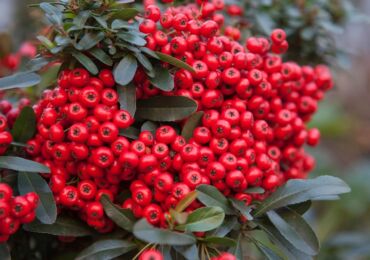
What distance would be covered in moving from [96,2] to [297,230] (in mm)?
817

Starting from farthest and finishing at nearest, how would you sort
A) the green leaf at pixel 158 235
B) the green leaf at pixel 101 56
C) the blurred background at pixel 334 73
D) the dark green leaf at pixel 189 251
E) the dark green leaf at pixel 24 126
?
the blurred background at pixel 334 73 < the dark green leaf at pixel 24 126 < the green leaf at pixel 101 56 < the dark green leaf at pixel 189 251 < the green leaf at pixel 158 235

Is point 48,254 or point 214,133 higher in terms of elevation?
point 214,133

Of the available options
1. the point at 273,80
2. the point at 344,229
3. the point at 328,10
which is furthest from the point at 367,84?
the point at 273,80

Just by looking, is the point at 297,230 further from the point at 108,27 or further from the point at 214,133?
the point at 108,27

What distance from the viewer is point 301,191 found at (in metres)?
1.29

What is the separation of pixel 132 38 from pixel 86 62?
0.13 m

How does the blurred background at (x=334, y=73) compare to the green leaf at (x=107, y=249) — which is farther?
the blurred background at (x=334, y=73)

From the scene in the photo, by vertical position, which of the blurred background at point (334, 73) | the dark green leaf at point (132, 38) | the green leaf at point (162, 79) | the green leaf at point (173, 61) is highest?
the dark green leaf at point (132, 38)

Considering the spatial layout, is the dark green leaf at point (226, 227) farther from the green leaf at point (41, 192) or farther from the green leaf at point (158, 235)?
the green leaf at point (41, 192)

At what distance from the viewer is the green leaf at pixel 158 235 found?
3.37ft

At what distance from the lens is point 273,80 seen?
1.46m

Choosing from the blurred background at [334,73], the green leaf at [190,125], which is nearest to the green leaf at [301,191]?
the green leaf at [190,125]

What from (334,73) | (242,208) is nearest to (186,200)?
(242,208)

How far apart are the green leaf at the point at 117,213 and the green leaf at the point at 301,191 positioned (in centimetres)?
35
